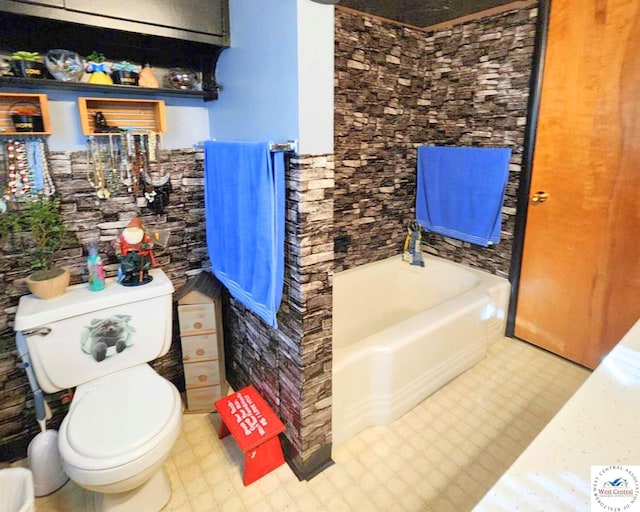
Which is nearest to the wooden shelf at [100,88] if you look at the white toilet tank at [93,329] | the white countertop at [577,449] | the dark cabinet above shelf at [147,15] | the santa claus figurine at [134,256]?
the dark cabinet above shelf at [147,15]

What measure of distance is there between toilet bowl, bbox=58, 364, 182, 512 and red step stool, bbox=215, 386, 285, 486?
12.2 inches

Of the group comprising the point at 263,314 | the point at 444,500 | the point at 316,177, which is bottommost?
the point at 444,500

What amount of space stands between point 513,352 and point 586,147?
1313 mm

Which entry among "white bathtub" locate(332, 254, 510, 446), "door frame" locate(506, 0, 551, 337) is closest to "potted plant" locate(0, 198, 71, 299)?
"white bathtub" locate(332, 254, 510, 446)

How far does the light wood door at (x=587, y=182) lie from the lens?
2008 millimetres

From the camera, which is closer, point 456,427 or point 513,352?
point 456,427

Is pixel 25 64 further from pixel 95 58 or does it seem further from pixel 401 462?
pixel 401 462

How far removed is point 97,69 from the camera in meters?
1.59

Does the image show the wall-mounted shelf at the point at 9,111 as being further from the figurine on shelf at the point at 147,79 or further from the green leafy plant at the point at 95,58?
the figurine on shelf at the point at 147,79

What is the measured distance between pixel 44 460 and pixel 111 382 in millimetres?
412

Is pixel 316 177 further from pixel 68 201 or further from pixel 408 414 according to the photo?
pixel 408 414

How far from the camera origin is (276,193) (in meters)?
1.42

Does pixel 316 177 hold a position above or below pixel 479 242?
above

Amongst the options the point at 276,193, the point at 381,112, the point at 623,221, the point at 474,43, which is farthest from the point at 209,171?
the point at 623,221
